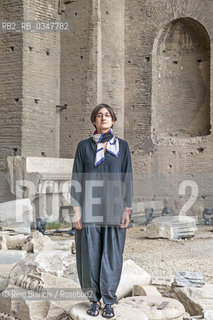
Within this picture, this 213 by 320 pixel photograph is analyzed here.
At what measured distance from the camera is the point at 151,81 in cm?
1316

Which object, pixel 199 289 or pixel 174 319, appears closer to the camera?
pixel 174 319

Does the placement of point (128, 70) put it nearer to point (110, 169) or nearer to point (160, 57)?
point (160, 57)

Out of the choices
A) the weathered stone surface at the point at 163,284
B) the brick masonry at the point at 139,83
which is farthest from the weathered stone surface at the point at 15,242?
the brick masonry at the point at 139,83

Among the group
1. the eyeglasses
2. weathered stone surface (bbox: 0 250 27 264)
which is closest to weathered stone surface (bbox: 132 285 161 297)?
the eyeglasses

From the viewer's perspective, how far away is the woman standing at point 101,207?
3.36 metres

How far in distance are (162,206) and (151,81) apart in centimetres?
390

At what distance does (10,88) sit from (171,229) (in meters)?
5.88

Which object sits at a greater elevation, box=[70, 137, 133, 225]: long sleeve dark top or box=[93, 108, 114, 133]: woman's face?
box=[93, 108, 114, 133]: woman's face

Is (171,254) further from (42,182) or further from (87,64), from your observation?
(87,64)

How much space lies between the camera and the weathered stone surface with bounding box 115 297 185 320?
133 inches

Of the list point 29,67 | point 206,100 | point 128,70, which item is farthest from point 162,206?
point 29,67

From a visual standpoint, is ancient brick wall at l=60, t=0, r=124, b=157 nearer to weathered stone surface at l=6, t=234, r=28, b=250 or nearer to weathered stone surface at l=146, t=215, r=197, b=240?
weathered stone surface at l=146, t=215, r=197, b=240

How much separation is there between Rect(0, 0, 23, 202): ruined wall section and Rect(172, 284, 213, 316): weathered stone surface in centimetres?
784

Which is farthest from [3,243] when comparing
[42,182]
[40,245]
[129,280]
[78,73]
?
[78,73]
